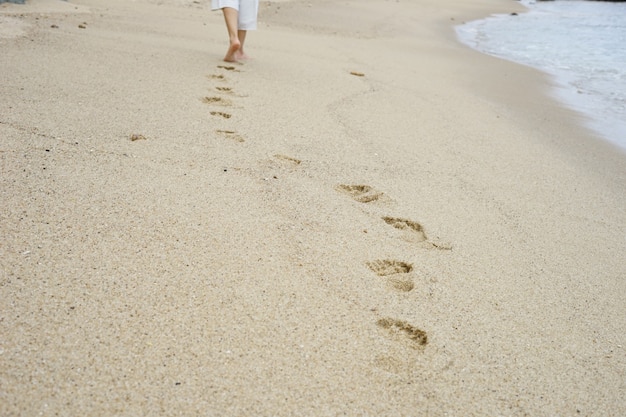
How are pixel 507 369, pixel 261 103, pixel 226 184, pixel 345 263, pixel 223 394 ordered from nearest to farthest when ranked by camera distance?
pixel 223 394
pixel 507 369
pixel 345 263
pixel 226 184
pixel 261 103

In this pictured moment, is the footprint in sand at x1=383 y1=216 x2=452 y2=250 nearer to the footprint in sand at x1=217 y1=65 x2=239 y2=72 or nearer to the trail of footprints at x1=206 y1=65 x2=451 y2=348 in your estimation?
the trail of footprints at x1=206 y1=65 x2=451 y2=348

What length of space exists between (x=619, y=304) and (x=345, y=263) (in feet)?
2.94

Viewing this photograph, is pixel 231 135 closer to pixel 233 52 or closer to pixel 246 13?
pixel 233 52

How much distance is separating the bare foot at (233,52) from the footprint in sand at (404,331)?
2736 millimetres

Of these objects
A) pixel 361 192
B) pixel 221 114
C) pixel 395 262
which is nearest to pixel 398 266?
pixel 395 262

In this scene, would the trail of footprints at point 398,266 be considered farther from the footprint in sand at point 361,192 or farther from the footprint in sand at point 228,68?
the footprint in sand at point 228,68

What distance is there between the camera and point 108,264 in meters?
1.50

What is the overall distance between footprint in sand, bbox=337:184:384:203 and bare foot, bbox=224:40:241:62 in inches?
74.8

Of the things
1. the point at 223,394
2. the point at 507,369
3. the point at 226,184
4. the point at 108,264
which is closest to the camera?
the point at 223,394

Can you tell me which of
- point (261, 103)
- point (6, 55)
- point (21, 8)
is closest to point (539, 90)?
point (261, 103)

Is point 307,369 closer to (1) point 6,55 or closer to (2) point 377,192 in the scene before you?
(2) point 377,192

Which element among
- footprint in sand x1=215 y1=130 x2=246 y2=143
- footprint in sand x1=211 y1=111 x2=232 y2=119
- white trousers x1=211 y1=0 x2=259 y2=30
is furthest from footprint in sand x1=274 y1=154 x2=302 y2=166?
white trousers x1=211 y1=0 x2=259 y2=30

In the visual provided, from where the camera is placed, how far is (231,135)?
2539 mm

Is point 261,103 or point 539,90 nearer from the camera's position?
point 261,103
